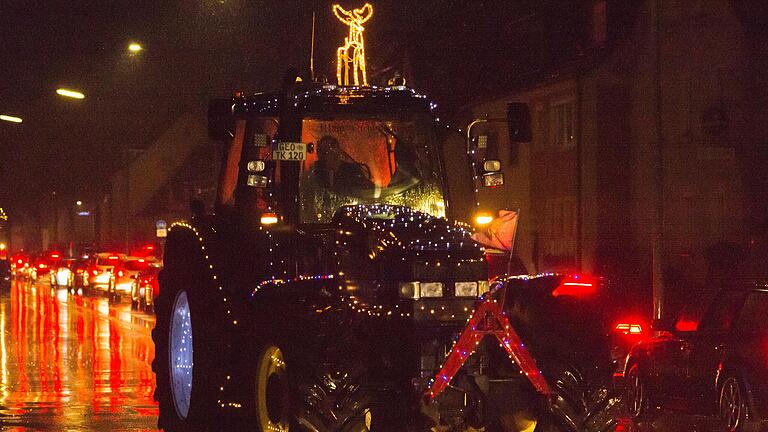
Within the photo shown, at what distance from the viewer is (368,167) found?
30.0 feet

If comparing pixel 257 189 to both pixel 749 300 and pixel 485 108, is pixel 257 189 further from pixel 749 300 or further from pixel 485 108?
pixel 485 108

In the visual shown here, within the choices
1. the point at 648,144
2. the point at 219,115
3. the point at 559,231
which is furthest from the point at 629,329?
the point at 559,231

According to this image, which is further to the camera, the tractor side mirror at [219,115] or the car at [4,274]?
the car at [4,274]

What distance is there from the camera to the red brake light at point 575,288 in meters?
8.88

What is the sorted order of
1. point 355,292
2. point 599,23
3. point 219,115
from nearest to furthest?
1. point 355,292
2. point 219,115
3. point 599,23

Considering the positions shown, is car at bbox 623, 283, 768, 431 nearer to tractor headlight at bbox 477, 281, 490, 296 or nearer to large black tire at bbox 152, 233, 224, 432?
large black tire at bbox 152, 233, 224, 432

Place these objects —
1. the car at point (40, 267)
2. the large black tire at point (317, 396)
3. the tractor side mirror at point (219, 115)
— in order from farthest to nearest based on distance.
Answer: the car at point (40, 267)
the tractor side mirror at point (219, 115)
the large black tire at point (317, 396)

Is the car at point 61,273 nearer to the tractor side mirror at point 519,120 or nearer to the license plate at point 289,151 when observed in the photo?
the license plate at point 289,151

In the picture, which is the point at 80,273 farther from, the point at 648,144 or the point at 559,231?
the point at 648,144

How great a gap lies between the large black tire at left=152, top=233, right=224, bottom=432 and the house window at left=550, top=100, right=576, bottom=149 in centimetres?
3223

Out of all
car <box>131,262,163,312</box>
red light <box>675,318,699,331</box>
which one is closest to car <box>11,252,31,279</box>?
car <box>131,262,163,312</box>

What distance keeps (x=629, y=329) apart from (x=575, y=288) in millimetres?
6403

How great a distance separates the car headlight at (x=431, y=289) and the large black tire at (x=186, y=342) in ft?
6.76

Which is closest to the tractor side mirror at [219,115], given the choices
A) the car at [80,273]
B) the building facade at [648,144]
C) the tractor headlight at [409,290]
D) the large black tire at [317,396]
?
the large black tire at [317,396]
